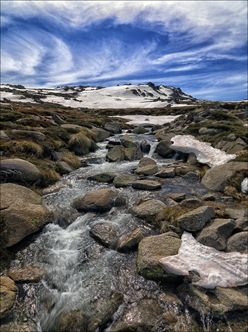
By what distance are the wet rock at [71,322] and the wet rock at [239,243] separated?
5.34 metres

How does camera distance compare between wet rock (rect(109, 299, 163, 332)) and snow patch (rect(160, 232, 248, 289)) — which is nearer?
wet rock (rect(109, 299, 163, 332))

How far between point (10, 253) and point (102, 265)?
3.35 m

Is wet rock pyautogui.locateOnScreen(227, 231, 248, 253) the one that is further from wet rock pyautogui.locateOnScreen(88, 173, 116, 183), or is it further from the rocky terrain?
wet rock pyautogui.locateOnScreen(88, 173, 116, 183)

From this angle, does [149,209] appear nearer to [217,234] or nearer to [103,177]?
[217,234]

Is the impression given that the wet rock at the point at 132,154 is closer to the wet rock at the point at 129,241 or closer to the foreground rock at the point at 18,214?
the foreground rock at the point at 18,214

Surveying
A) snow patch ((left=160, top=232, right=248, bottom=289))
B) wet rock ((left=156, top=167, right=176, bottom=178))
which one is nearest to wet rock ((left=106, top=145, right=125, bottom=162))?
wet rock ((left=156, top=167, right=176, bottom=178))

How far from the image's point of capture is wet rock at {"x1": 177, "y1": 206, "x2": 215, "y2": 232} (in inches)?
486

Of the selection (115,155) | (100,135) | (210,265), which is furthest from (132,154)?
(210,265)

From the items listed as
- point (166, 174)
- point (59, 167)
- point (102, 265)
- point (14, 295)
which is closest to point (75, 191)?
point (59, 167)

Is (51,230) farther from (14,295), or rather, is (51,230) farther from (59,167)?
(59,167)

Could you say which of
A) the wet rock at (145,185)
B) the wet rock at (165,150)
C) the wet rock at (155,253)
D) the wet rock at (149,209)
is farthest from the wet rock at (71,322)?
the wet rock at (165,150)

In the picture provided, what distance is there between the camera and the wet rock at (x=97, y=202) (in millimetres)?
15273

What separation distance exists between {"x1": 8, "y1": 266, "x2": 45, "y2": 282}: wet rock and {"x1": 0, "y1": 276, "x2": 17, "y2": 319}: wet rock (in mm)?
291

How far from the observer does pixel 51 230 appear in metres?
13.5
